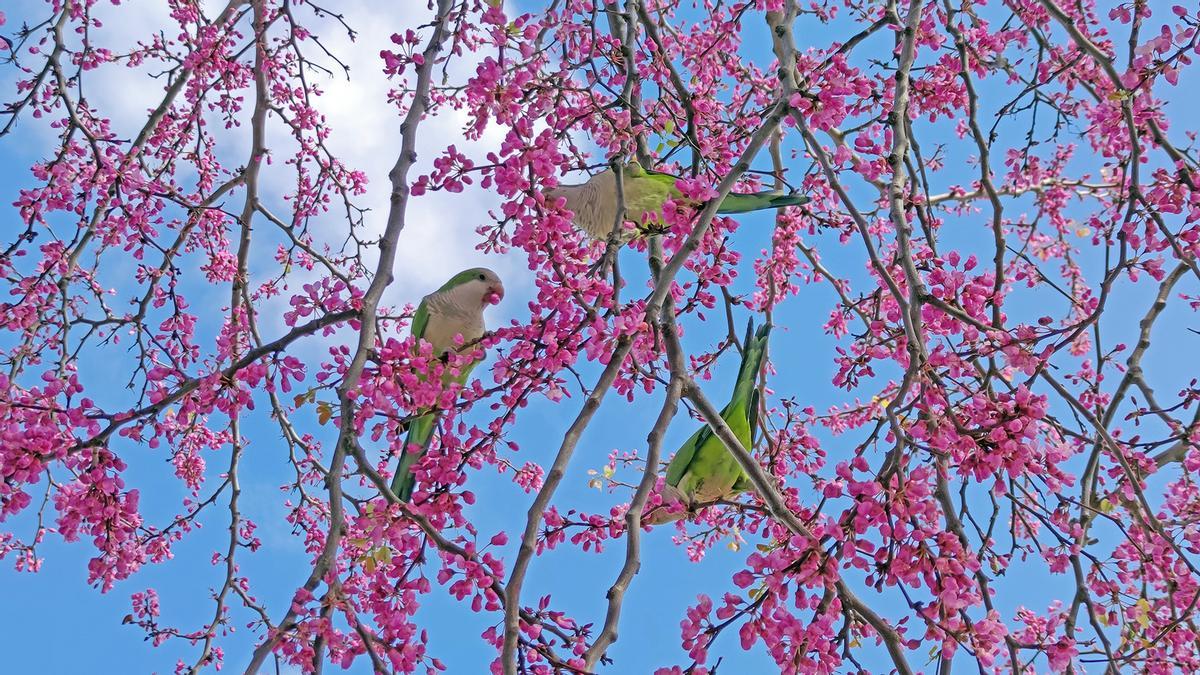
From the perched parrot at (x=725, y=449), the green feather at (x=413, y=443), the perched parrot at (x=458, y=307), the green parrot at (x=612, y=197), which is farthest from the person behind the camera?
the perched parrot at (x=458, y=307)

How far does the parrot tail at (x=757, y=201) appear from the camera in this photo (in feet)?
8.99

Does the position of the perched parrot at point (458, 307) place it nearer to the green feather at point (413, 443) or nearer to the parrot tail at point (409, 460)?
the green feather at point (413, 443)

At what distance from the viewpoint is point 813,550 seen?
1.96 m

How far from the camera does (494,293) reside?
329 centimetres

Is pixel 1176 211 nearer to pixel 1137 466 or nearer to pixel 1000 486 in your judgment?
pixel 1137 466

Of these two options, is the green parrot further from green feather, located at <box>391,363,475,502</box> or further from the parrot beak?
green feather, located at <box>391,363,475,502</box>

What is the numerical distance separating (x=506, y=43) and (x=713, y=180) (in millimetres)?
877

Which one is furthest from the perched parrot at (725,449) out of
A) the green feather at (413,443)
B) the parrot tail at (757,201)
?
the green feather at (413,443)

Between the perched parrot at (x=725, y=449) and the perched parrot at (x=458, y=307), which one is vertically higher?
the perched parrot at (x=458, y=307)

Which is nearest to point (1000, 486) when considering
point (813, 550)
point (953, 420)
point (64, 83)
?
point (953, 420)

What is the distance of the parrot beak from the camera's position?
3277 mm

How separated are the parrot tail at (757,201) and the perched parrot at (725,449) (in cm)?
46

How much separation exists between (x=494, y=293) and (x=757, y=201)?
1034mm

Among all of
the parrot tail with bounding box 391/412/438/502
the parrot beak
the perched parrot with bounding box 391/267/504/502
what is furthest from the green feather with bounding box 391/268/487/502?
the parrot beak
